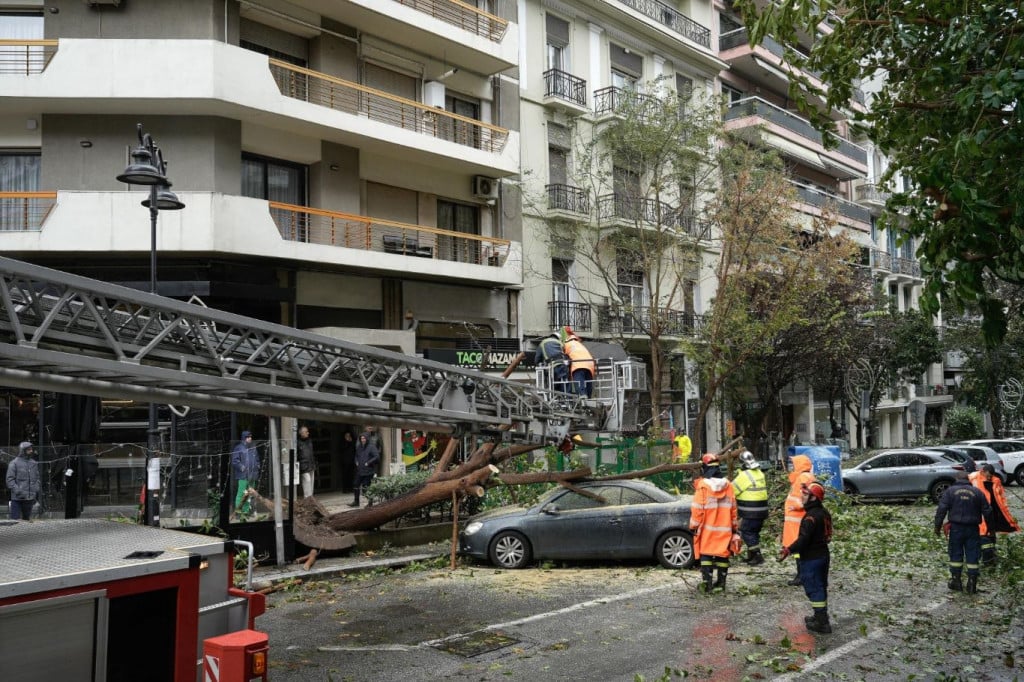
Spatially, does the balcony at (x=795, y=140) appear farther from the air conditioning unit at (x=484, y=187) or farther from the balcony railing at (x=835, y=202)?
the air conditioning unit at (x=484, y=187)

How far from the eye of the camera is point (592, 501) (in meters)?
12.5

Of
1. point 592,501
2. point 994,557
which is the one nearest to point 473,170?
point 592,501

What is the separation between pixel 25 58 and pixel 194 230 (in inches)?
213

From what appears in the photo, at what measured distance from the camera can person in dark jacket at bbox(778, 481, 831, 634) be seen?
343 inches

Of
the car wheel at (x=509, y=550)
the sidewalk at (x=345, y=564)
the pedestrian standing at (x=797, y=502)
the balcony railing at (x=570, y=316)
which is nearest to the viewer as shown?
the pedestrian standing at (x=797, y=502)

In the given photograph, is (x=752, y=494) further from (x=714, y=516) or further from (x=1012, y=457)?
(x=1012, y=457)

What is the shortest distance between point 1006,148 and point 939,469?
51.0ft

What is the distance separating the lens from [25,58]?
17547 mm

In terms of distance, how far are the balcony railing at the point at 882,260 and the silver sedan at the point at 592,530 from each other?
3552 centimetres

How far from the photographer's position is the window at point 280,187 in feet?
63.3

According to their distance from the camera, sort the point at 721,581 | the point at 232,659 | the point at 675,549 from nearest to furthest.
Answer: the point at 232,659 → the point at 721,581 → the point at 675,549

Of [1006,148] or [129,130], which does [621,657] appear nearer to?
[1006,148]

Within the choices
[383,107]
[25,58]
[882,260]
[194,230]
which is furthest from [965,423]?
[25,58]

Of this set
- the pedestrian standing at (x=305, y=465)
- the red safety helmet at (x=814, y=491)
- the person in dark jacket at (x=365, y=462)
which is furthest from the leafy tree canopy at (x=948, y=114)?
the person in dark jacket at (x=365, y=462)
